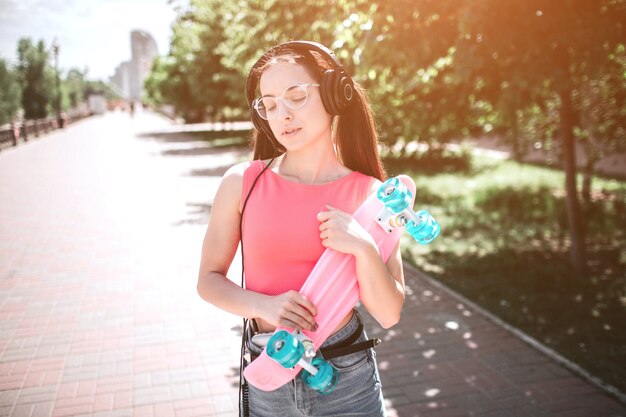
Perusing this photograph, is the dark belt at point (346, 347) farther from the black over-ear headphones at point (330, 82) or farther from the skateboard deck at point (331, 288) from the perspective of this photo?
the black over-ear headphones at point (330, 82)

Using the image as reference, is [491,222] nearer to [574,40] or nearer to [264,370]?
[574,40]

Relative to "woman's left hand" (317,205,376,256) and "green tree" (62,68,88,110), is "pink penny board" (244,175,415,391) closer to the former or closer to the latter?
"woman's left hand" (317,205,376,256)

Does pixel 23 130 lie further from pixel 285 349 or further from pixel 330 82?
pixel 285 349

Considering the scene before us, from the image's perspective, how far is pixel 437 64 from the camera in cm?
673

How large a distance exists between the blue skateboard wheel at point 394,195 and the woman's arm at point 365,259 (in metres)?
0.12

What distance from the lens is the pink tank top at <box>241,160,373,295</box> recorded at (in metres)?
1.65

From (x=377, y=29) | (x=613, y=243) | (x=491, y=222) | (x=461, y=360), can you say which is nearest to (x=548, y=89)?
(x=377, y=29)

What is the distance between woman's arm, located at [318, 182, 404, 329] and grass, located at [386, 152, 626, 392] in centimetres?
359

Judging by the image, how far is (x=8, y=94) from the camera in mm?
50500

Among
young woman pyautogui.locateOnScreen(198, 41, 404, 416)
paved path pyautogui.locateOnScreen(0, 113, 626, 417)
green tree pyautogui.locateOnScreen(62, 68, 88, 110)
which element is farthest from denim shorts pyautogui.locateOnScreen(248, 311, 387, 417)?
green tree pyautogui.locateOnScreen(62, 68, 88, 110)

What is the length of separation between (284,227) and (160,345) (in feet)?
12.3

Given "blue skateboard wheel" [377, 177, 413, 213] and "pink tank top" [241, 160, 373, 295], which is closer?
"blue skateboard wheel" [377, 177, 413, 213]

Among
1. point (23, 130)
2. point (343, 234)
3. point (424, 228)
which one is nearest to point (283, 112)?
point (343, 234)

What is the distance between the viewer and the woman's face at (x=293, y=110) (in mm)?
1717
